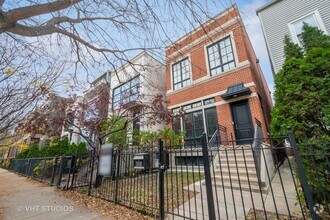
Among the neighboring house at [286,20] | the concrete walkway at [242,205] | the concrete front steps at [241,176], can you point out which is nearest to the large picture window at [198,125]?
the concrete front steps at [241,176]

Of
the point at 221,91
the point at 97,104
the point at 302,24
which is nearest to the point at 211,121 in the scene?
the point at 221,91

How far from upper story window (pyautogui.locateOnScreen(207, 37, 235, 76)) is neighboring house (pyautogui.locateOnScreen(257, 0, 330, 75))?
2311 mm

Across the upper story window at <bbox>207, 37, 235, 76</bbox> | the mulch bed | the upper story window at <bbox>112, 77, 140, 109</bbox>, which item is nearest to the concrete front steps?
the mulch bed

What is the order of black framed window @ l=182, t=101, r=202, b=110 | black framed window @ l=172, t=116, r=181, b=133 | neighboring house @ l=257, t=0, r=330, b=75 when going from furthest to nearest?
1. black framed window @ l=172, t=116, r=181, b=133
2. black framed window @ l=182, t=101, r=202, b=110
3. neighboring house @ l=257, t=0, r=330, b=75

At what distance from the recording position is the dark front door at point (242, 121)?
28.5 feet

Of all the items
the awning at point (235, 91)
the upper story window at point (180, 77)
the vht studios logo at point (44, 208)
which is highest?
the upper story window at point (180, 77)

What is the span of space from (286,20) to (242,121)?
663 cm

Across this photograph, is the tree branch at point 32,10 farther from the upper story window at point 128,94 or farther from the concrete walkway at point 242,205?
the upper story window at point 128,94

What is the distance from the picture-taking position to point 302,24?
8.88m

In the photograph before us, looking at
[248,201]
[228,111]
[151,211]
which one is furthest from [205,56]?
[151,211]

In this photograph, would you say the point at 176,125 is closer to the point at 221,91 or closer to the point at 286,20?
the point at 221,91

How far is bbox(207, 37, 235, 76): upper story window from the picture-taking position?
33.7 ft

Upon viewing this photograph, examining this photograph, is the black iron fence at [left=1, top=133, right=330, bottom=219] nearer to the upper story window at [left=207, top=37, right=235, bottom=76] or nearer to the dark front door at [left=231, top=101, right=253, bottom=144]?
the dark front door at [left=231, top=101, right=253, bottom=144]

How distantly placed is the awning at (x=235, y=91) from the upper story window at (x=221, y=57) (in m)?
1.50
